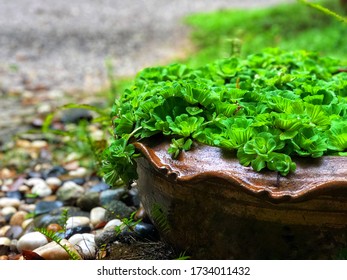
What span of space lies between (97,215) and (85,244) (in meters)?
0.40

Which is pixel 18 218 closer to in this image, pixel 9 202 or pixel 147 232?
pixel 9 202

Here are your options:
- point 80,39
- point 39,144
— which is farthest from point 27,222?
point 80,39

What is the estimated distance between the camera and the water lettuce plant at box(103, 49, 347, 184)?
4.67 feet

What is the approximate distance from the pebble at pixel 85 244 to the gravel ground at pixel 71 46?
5.82 ft

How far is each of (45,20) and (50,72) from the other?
2.72 meters

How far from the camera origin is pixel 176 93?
1.63m

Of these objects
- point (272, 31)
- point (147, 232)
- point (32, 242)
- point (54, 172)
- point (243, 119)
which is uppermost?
point (243, 119)

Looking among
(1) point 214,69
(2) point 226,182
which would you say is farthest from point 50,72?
(2) point 226,182

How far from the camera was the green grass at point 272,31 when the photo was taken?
18.9 ft

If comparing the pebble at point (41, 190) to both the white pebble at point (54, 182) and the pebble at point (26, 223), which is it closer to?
the white pebble at point (54, 182)

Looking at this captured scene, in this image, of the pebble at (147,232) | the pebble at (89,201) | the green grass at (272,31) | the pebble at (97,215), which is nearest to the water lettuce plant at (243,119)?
the pebble at (147,232)

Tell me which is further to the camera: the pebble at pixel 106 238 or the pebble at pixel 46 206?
the pebble at pixel 46 206

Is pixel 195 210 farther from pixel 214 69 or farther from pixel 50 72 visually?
pixel 50 72

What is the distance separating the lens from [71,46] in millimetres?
6586
